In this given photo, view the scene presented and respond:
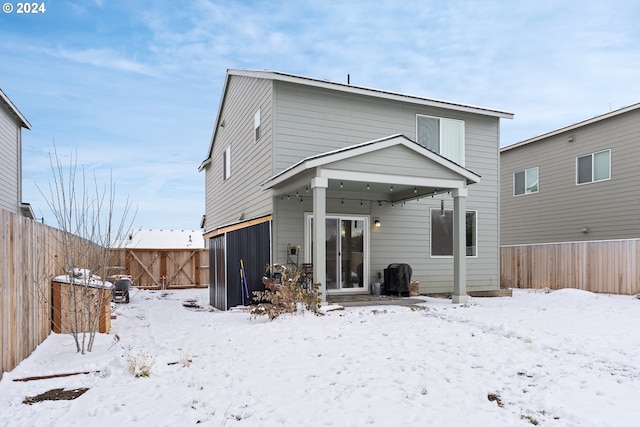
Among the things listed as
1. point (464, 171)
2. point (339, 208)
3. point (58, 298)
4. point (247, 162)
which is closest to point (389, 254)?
point (339, 208)

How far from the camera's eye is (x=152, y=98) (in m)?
19.5

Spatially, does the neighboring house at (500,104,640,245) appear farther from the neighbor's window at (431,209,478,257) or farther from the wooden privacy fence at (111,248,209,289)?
the wooden privacy fence at (111,248,209,289)

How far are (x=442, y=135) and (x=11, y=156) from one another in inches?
602

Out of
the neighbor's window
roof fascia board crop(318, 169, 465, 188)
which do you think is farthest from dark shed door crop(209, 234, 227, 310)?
the neighbor's window

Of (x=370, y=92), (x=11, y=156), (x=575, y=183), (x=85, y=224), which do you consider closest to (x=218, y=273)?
(x=85, y=224)

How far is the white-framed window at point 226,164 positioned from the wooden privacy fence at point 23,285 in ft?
25.9

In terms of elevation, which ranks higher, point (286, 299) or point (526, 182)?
point (526, 182)

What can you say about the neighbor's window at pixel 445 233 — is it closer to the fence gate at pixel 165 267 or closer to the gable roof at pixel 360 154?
the gable roof at pixel 360 154

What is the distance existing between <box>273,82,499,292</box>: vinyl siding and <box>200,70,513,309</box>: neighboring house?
0.03m

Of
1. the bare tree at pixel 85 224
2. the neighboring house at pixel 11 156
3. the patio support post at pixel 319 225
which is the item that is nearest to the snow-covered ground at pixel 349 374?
the bare tree at pixel 85 224

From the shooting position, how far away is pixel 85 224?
20.5 feet

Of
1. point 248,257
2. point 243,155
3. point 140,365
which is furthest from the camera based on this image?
point 243,155

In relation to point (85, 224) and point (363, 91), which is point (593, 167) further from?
point (85, 224)

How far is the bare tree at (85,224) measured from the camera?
5828mm
